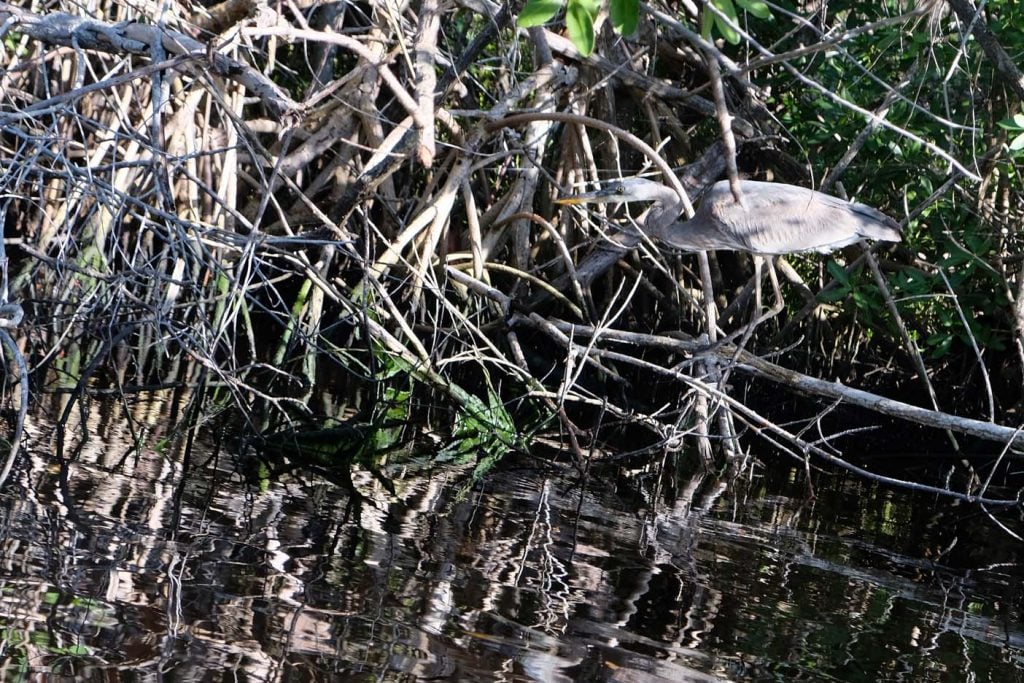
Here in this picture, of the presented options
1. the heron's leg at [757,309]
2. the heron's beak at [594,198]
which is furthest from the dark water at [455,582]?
the heron's beak at [594,198]

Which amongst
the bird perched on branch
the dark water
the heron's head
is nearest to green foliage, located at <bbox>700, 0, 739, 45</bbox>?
the dark water

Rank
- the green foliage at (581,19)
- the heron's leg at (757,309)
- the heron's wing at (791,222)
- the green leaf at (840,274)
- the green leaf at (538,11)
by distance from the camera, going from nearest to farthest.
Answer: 1. the green foliage at (581,19)
2. the green leaf at (538,11)
3. the heron's leg at (757,309)
4. the heron's wing at (791,222)
5. the green leaf at (840,274)

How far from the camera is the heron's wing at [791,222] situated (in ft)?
14.9

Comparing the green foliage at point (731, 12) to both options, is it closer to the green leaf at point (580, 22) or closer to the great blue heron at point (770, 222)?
the green leaf at point (580, 22)

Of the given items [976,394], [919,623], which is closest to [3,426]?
[919,623]

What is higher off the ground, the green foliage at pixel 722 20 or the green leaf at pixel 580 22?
the green foliage at pixel 722 20

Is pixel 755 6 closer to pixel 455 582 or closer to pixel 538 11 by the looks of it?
pixel 538 11

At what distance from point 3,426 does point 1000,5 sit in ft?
14.8

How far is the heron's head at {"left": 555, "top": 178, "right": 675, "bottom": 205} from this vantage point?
16.0 feet

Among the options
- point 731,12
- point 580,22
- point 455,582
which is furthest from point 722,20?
point 455,582

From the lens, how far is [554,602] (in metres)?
2.83

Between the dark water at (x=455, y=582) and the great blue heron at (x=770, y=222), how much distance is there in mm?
1087

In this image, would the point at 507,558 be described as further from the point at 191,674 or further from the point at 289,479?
the point at 191,674

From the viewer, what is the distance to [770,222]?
4594 millimetres
